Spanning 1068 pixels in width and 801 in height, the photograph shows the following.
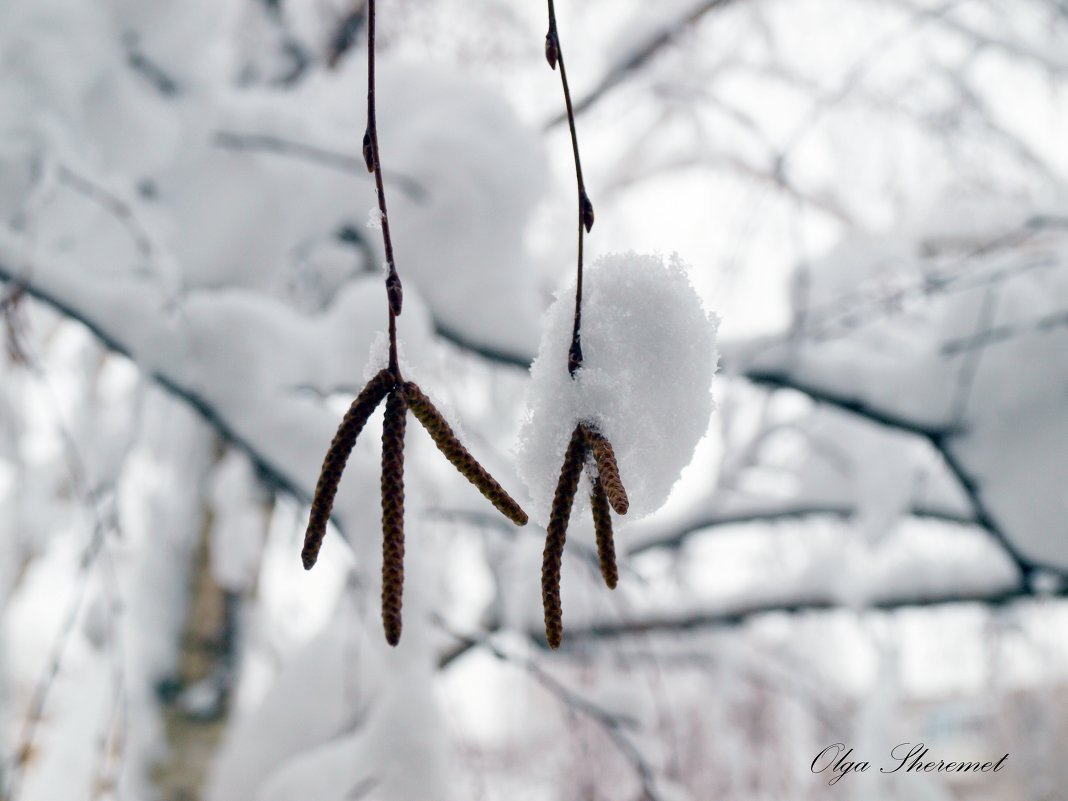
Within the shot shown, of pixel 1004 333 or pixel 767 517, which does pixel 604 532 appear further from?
pixel 767 517

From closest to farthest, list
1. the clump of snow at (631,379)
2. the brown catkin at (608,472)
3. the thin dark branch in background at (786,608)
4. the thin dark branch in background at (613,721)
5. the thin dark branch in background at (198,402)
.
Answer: the brown catkin at (608,472) → the clump of snow at (631,379) → the thin dark branch in background at (198,402) → the thin dark branch in background at (613,721) → the thin dark branch in background at (786,608)

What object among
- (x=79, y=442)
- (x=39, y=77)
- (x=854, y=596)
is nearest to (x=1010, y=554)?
(x=854, y=596)

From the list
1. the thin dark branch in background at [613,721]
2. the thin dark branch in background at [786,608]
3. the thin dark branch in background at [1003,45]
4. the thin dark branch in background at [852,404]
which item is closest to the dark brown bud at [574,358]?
the thin dark branch in background at [613,721]

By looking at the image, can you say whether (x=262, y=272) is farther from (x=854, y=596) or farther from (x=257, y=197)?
(x=854, y=596)

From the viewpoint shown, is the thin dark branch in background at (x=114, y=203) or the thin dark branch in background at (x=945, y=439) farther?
the thin dark branch in background at (x=945, y=439)

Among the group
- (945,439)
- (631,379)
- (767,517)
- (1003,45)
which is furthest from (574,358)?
(1003,45)

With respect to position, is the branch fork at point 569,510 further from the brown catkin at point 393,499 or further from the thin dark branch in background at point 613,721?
the thin dark branch in background at point 613,721

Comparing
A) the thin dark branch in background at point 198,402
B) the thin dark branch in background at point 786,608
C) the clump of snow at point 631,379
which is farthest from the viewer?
the thin dark branch in background at point 786,608
